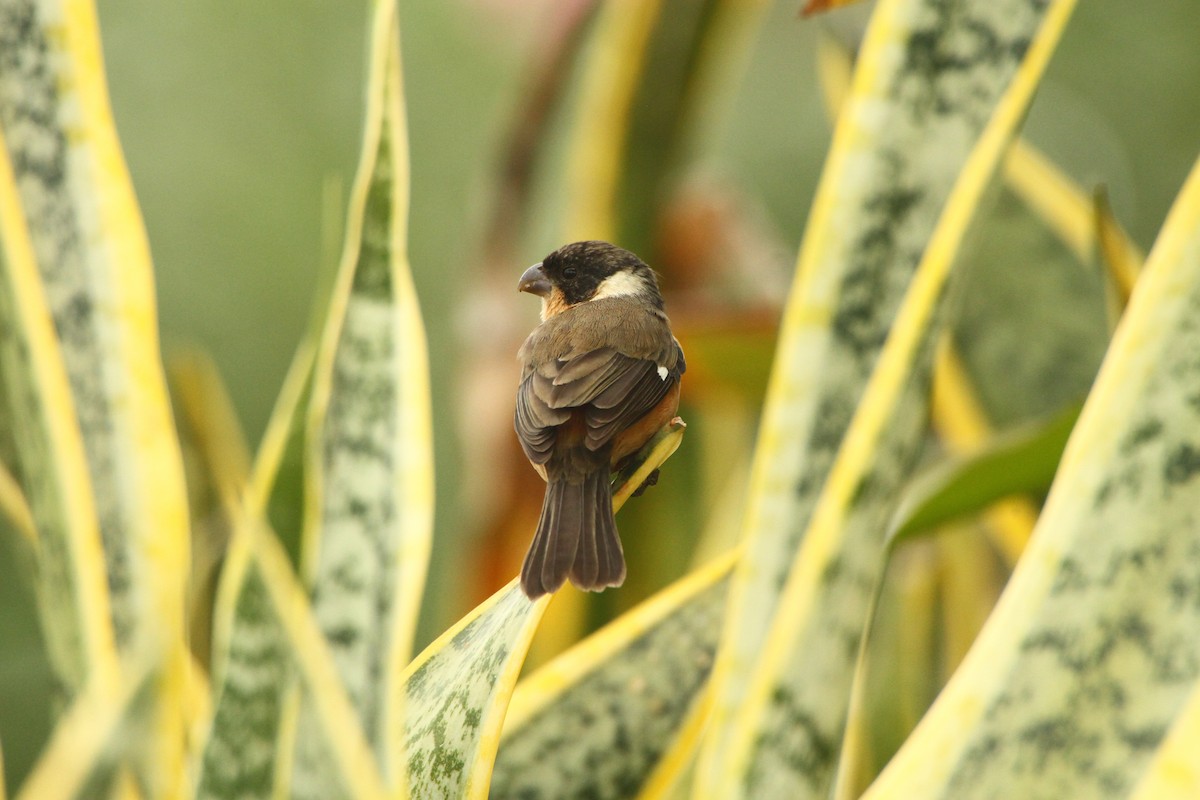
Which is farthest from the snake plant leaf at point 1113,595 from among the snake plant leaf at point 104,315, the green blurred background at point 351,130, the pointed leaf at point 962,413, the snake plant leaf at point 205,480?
the green blurred background at point 351,130

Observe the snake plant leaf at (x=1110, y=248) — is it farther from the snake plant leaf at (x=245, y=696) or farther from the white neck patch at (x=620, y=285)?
the snake plant leaf at (x=245, y=696)

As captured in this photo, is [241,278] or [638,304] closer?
[638,304]

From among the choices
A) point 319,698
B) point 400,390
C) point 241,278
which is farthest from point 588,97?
point 241,278

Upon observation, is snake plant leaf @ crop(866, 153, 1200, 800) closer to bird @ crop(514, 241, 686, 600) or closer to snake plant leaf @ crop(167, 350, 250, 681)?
bird @ crop(514, 241, 686, 600)

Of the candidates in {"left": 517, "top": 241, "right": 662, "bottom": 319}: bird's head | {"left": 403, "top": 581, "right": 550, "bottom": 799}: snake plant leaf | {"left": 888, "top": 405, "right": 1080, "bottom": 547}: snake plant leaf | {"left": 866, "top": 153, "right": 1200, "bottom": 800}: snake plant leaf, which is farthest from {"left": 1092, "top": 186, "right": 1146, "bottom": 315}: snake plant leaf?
{"left": 403, "top": 581, "right": 550, "bottom": 799}: snake plant leaf

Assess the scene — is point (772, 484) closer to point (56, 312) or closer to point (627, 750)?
point (627, 750)

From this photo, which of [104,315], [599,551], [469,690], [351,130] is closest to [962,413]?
[599,551]
